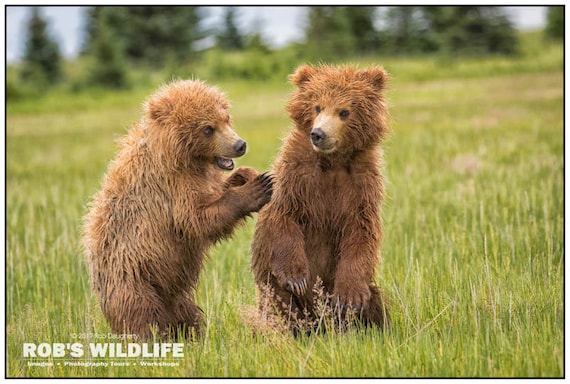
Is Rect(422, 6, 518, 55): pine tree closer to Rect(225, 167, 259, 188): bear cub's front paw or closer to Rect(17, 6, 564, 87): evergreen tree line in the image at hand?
Rect(17, 6, 564, 87): evergreen tree line

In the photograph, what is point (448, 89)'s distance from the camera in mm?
20938

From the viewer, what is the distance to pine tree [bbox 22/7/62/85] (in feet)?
71.9

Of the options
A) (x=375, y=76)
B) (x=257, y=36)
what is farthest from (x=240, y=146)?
(x=257, y=36)

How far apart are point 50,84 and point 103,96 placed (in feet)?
5.71

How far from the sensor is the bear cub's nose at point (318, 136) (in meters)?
5.77

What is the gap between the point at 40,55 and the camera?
25.5 metres

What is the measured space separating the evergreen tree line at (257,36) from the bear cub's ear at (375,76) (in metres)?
7.76

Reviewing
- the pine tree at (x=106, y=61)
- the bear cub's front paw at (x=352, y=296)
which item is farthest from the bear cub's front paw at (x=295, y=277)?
the pine tree at (x=106, y=61)

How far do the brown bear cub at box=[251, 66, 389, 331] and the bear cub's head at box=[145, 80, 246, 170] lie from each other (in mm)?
437

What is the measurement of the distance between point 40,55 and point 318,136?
21487 mm

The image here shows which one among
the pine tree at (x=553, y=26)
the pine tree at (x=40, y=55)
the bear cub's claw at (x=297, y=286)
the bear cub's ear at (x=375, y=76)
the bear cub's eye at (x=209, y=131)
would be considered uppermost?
the pine tree at (x=40, y=55)

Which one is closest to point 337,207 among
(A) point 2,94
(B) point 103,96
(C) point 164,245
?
(C) point 164,245

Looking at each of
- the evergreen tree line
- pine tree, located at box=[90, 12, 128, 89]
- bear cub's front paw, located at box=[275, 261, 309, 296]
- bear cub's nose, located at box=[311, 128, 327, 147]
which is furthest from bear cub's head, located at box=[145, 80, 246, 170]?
pine tree, located at box=[90, 12, 128, 89]

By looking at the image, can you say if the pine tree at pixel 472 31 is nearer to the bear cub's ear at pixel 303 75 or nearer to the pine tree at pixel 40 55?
the bear cub's ear at pixel 303 75
